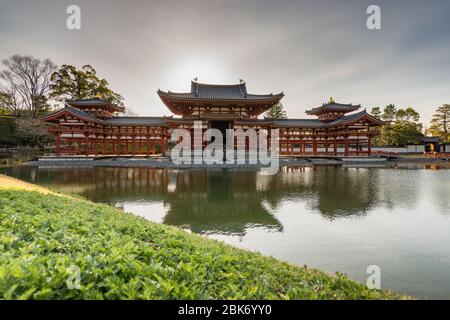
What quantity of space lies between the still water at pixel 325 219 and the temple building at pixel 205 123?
15.6m

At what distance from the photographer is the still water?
515cm

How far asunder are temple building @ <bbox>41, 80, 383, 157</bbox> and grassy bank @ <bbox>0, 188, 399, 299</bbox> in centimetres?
2421

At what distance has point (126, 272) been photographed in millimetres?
2812

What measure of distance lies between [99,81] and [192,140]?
103ft

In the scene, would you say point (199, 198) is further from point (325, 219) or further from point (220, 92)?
point (220, 92)

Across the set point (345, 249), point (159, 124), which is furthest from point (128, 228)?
point (159, 124)

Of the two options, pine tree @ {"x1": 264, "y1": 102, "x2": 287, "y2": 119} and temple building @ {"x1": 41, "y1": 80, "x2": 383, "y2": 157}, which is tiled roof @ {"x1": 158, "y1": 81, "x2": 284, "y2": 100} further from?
pine tree @ {"x1": 264, "y1": 102, "x2": 287, "y2": 119}

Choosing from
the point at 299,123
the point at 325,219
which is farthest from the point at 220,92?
the point at 325,219

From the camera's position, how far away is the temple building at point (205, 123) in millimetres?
28375

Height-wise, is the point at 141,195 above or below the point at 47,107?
below

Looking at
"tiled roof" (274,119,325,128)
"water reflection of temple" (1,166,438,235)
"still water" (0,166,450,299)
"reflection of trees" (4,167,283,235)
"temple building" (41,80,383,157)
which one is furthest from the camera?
"tiled roof" (274,119,325,128)

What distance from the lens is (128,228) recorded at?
199 inches

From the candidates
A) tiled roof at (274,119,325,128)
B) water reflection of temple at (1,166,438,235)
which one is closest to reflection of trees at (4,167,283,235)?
water reflection of temple at (1,166,438,235)

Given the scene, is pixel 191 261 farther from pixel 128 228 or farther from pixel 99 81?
pixel 99 81
